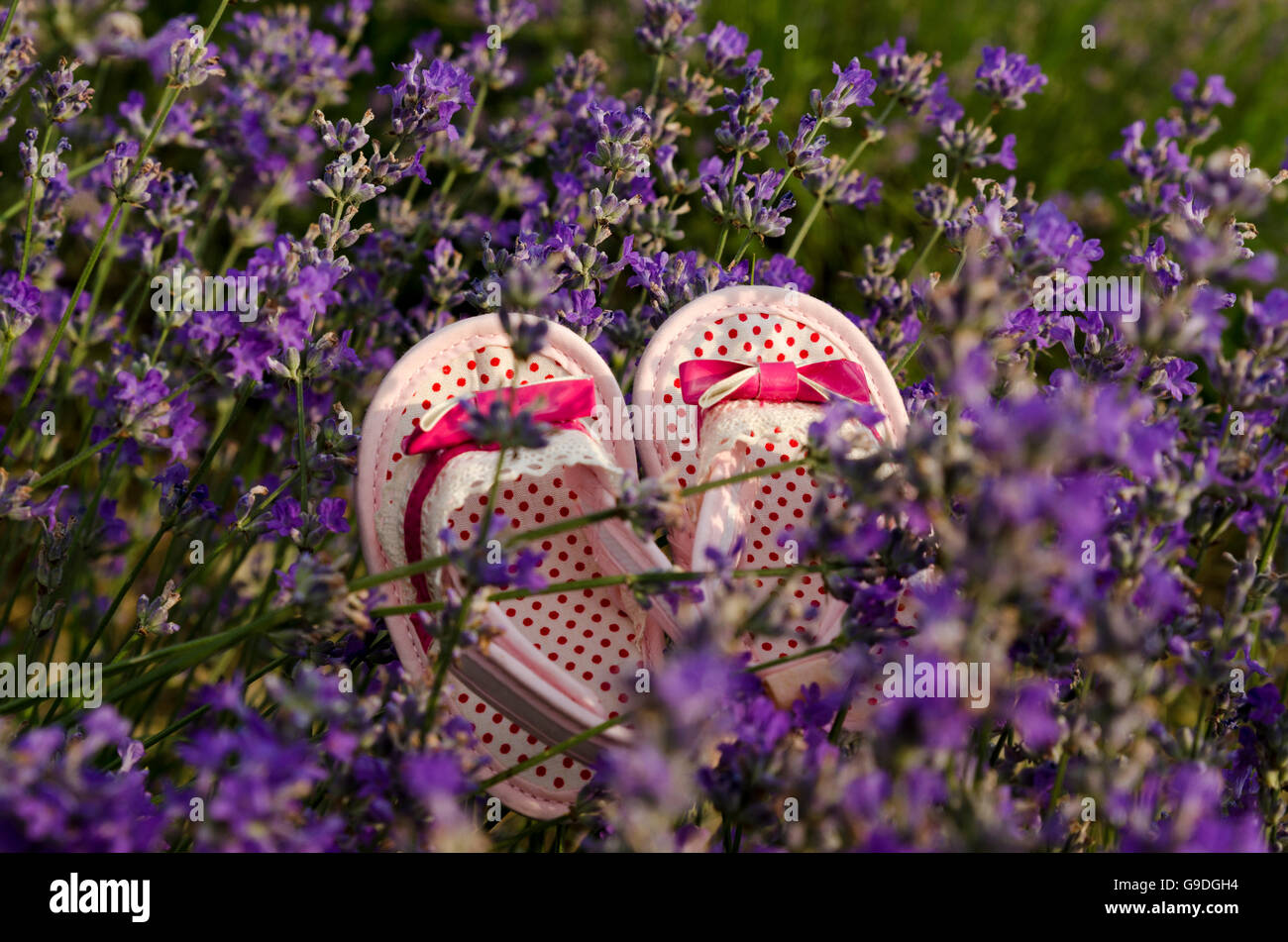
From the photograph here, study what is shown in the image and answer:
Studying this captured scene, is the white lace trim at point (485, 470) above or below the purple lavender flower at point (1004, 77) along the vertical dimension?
below

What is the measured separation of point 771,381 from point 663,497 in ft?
2.07

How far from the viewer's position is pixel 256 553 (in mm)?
2090

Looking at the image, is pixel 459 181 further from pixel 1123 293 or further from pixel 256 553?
pixel 1123 293

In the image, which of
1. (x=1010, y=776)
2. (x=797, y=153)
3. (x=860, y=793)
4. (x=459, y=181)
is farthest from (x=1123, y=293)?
(x=459, y=181)

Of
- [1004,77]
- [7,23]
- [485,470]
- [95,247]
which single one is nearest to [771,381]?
[485,470]

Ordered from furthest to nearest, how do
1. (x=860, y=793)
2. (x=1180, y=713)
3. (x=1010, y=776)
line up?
1. (x=1180, y=713)
2. (x=1010, y=776)
3. (x=860, y=793)

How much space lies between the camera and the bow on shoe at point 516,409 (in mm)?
1391

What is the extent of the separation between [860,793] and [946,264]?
2526mm

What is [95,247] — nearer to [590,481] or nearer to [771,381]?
[590,481]

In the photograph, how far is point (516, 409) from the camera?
1.48 meters

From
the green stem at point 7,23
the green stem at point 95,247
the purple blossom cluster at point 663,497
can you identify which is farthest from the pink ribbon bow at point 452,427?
the green stem at point 7,23

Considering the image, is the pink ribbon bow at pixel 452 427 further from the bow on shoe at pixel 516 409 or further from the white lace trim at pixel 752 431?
the white lace trim at pixel 752 431

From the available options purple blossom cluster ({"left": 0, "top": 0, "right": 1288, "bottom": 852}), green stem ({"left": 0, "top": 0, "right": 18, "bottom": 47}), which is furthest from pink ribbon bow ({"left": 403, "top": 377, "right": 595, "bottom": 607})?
green stem ({"left": 0, "top": 0, "right": 18, "bottom": 47})

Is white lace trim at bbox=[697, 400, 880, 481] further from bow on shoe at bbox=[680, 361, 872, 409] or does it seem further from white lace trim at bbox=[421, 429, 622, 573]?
white lace trim at bbox=[421, 429, 622, 573]
